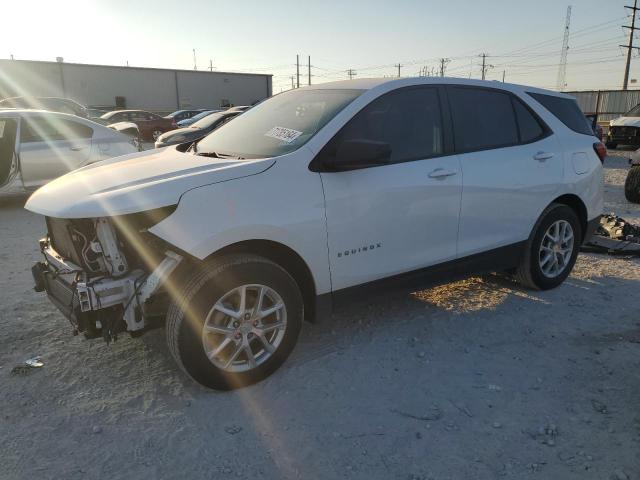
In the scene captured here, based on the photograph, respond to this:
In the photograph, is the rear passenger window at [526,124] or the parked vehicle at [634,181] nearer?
the rear passenger window at [526,124]

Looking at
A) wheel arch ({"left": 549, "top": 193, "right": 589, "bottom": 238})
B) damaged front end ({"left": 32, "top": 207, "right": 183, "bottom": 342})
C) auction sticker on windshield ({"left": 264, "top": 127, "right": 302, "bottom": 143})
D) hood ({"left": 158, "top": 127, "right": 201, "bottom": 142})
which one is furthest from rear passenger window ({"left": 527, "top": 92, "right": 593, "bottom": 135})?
hood ({"left": 158, "top": 127, "right": 201, "bottom": 142})

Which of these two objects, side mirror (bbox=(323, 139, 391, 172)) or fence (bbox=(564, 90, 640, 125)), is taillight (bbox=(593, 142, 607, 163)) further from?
fence (bbox=(564, 90, 640, 125))

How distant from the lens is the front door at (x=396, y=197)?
3.12 meters

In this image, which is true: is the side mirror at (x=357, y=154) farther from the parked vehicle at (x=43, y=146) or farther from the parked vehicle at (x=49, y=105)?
the parked vehicle at (x=49, y=105)

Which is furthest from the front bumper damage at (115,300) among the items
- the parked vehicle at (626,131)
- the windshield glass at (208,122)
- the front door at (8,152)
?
the parked vehicle at (626,131)

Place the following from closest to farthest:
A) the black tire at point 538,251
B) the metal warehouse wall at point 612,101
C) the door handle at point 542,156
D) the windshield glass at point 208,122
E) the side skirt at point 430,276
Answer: the side skirt at point 430,276 → the door handle at point 542,156 → the black tire at point 538,251 → the windshield glass at point 208,122 → the metal warehouse wall at point 612,101

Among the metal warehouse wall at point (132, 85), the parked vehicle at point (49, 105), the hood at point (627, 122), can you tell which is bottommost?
the hood at point (627, 122)

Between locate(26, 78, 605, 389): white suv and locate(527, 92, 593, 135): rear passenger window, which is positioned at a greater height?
locate(527, 92, 593, 135): rear passenger window

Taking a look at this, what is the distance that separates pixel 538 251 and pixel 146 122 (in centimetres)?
2171

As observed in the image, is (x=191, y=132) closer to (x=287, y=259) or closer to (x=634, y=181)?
(x=634, y=181)

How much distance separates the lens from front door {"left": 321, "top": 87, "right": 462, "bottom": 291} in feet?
10.3

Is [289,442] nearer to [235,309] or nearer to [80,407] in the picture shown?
[235,309]

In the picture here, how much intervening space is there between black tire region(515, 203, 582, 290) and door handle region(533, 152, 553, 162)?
426mm

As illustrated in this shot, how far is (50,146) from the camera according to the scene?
25.9 feet
